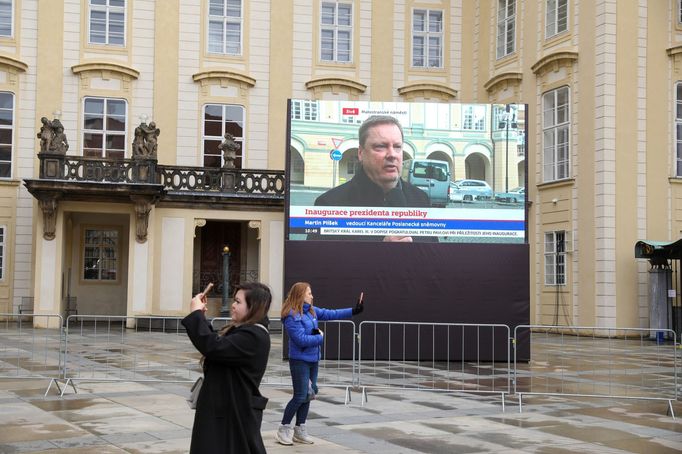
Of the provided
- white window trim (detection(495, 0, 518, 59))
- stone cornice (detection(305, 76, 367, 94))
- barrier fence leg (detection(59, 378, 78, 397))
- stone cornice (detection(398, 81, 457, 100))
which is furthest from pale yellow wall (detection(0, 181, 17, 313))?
barrier fence leg (detection(59, 378, 78, 397))

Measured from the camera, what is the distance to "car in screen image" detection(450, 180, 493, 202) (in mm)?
17609

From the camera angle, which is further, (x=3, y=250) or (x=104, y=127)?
(x=104, y=127)

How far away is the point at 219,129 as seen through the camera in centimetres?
3189

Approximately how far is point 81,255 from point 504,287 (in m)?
18.5

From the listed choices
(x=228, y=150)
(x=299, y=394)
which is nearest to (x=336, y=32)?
(x=228, y=150)

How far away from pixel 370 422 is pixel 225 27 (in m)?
24.2

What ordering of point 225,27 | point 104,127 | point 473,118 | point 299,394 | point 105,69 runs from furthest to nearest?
1. point 225,27
2. point 104,127
3. point 105,69
4. point 473,118
5. point 299,394

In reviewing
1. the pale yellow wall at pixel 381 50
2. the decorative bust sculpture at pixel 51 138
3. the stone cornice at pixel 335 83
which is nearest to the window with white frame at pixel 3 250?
the decorative bust sculpture at pixel 51 138

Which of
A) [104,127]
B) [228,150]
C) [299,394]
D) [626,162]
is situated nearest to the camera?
[299,394]

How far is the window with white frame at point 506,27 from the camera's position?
3083cm

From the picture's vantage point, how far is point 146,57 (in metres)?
31.4

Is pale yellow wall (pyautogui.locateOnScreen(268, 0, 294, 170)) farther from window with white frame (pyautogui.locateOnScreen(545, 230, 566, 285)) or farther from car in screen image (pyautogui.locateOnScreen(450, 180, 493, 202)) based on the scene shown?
car in screen image (pyautogui.locateOnScreen(450, 180, 493, 202))

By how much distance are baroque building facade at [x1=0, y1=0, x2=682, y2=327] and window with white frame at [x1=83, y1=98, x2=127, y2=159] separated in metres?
0.07

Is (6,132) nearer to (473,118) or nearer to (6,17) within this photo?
(6,17)
